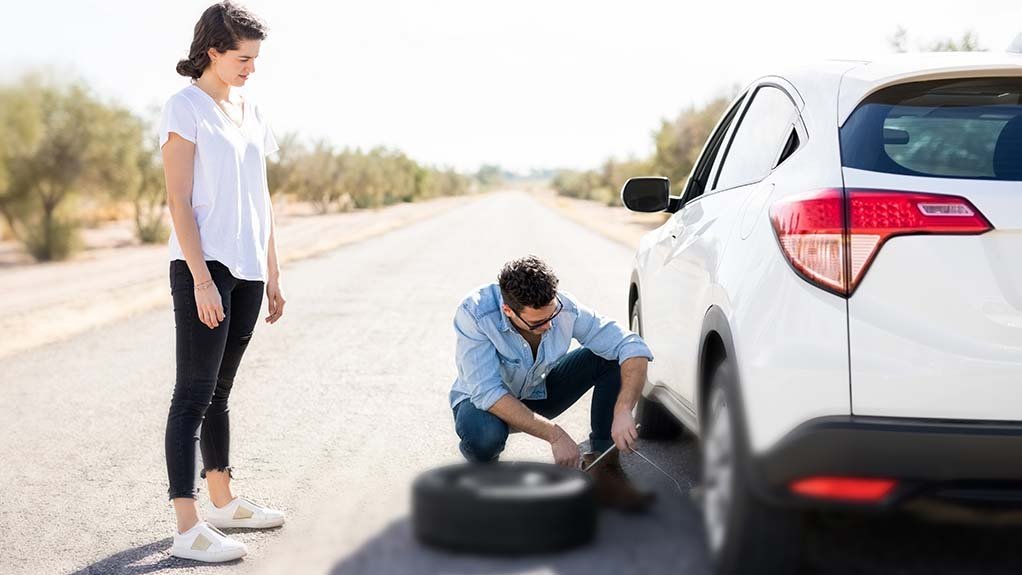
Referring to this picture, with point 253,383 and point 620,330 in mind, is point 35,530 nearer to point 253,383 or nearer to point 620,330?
point 620,330

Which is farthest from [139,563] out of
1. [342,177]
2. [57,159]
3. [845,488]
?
[342,177]

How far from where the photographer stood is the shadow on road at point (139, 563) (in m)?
4.07

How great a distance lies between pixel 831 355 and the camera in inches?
114

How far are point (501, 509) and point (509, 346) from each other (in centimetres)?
183

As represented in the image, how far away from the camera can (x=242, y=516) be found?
4.53 metres

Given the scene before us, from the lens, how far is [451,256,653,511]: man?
4.51 m

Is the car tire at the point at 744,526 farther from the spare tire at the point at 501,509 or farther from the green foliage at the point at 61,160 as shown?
the green foliage at the point at 61,160

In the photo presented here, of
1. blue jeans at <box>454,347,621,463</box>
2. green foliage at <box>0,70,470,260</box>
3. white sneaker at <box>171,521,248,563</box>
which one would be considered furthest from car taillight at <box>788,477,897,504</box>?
green foliage at <box>0,70,470,260</box>

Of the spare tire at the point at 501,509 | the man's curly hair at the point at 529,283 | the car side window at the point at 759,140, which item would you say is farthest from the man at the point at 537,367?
the spare tire at the point at 501,509

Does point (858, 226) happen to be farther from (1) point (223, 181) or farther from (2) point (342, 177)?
(2) point (342, 177)

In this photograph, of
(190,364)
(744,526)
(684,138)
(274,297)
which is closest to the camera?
(744,526)

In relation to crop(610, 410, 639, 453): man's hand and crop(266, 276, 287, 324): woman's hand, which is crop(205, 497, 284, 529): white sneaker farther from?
crop(610, 410, 639, 453): man's hand

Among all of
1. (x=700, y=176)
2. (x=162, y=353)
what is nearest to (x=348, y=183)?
(x=162, y=353)

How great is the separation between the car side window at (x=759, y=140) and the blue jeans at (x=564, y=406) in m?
1.02
